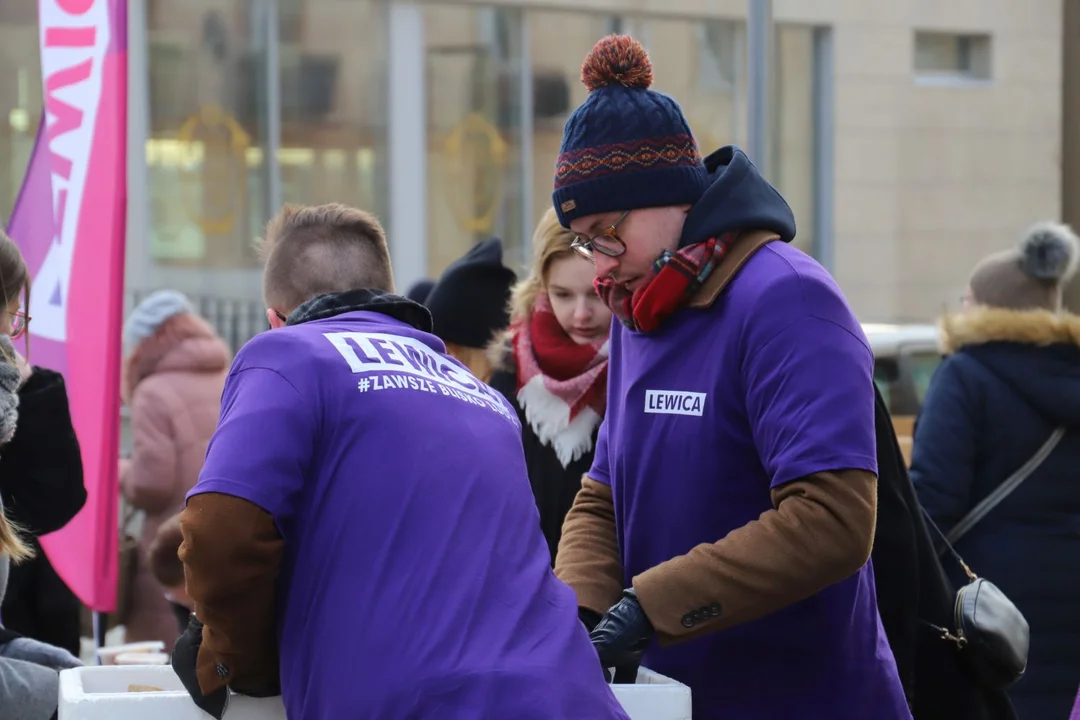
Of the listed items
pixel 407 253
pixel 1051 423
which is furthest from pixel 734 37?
pixel 1051 423

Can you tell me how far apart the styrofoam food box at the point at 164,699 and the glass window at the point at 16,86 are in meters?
12.7

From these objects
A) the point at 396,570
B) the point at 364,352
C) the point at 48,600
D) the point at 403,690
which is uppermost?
the point at 364,352

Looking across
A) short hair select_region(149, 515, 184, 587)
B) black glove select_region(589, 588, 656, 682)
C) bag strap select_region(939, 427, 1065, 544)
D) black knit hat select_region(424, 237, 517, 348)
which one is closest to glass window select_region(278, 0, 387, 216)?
short hair select_region(149, 515, 184, 587)

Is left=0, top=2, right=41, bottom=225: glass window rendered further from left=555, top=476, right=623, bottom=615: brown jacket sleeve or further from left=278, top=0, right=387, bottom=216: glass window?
left=555, top=476, right=623, bottom=615: brown jacket sleeve

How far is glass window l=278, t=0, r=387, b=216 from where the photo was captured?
15852 mm

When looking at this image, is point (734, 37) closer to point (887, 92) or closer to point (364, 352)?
point (887, 92)

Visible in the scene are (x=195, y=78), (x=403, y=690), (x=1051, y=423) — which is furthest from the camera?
(x=195, y=78)

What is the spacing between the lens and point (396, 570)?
7.39 feet

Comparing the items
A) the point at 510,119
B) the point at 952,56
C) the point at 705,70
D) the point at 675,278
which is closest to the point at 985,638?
the point at 675,278

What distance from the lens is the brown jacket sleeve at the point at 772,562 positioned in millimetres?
2492

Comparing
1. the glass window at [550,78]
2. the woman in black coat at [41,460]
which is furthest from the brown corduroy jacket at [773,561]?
the glass window at [550,78]

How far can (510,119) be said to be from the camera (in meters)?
17.0

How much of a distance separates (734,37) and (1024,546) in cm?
1393

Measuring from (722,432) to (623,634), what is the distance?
387 mm
